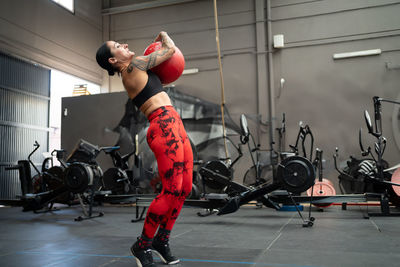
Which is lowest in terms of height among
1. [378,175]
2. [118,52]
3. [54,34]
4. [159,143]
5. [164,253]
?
[164,253]

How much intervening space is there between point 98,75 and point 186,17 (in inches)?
106

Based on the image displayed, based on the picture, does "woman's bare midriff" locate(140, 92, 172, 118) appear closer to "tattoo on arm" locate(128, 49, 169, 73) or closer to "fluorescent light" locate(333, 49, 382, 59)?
"tattoo on arm" locate(128, 49, 169, 73)

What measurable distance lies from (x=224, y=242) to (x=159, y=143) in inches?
44.8

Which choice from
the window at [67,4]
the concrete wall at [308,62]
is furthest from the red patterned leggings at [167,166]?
the window at [67,4]

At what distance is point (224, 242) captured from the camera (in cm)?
261

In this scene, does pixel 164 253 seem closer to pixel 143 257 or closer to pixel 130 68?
pixel 143 257

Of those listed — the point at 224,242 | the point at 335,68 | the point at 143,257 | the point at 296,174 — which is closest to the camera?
the point at 143,257

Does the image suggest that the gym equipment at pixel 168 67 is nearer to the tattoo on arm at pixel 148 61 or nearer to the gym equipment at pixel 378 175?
the tattoo on arm at pixel 148 61

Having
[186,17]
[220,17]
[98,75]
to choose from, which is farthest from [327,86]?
[98,75]

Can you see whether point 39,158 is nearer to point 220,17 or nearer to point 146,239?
point 220,17

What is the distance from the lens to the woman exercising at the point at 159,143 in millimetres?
1832

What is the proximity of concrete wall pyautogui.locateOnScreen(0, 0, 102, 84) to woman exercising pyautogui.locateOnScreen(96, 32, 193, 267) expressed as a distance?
19.2ft

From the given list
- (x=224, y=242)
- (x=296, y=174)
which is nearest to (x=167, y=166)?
(x=224, y=242)

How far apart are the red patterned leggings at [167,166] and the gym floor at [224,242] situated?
0.30 metres
